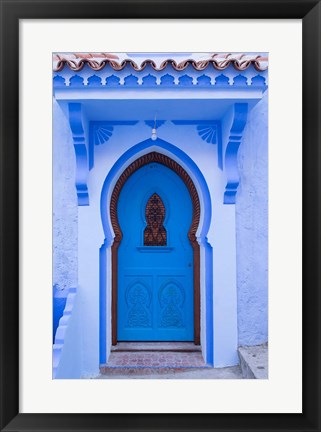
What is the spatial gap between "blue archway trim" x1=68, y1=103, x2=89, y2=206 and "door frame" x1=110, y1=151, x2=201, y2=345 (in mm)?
376

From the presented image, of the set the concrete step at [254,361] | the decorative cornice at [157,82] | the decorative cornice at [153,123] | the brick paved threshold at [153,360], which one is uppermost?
the decorative cornice at [157,82]

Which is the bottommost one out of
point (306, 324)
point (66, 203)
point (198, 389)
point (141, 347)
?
point (141, 347)

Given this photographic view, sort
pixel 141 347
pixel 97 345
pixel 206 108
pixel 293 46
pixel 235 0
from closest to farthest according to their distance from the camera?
pixel 235 0 → pixel 293 46 → pixel 206 108 → pixel 97 345 → pixel 141 347

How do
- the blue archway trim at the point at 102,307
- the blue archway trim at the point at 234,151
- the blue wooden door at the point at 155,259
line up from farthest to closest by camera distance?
1. the blue wooden door at the point at 155,259
2. the blue archway trim at the point at 102,307
3. the blue archway trim at the point at 234,151

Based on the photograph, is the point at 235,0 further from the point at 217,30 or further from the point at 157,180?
the point at 157,180

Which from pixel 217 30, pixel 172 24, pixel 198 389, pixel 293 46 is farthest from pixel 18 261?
pixel 293 46

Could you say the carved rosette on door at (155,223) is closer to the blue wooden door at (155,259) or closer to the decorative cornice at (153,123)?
the blue wooden door at (155,259)

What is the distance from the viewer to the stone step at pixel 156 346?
4.39 metres

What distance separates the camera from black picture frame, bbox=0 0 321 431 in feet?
5.77

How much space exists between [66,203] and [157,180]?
1.09 metres

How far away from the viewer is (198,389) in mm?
1954

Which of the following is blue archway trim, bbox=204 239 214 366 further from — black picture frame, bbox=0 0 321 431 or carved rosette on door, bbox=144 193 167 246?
black picture frame, bbox=0 0 321 431

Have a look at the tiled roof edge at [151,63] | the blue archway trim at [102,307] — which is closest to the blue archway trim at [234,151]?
the tiled roof edge at [151,63]

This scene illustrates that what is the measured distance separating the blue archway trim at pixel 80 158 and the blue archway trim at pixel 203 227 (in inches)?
8.4
